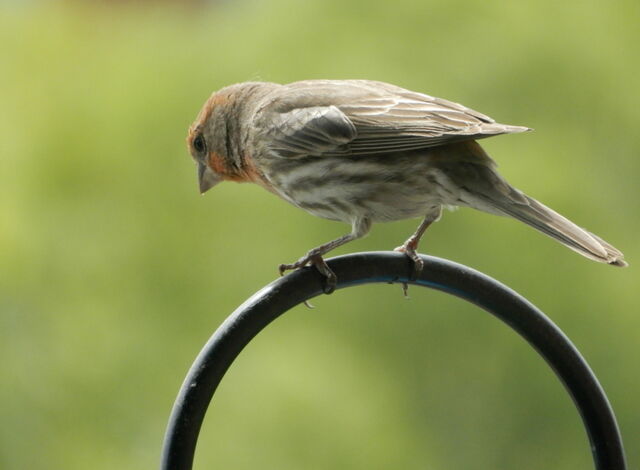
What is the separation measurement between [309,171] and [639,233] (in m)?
2.45

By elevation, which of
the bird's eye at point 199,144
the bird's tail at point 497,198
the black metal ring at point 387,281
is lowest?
the black metal ring at point 387,281

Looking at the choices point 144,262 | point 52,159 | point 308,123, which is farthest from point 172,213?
point 308,123

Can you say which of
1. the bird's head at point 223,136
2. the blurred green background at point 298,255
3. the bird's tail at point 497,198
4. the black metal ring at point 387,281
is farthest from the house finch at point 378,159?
the blurred green background at point 298,255

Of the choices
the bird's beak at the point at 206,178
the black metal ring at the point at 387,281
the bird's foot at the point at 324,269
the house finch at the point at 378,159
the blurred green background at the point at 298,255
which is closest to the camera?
the black metal ring at the point at 387,281

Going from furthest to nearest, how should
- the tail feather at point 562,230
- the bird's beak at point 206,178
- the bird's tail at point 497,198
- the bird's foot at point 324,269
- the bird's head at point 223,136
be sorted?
the bird's beak at point 206,178 < the bird's head at point 223,136 < the bird's tail at point 497,198 < the tail feather at point 562,230 < the bird's foot at point 324,269

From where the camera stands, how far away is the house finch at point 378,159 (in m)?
3.16

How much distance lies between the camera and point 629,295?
495cm

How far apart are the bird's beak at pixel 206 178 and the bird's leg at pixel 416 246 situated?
3.08 ft

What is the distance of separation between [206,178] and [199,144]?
14 cm

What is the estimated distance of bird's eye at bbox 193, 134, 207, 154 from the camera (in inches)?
150

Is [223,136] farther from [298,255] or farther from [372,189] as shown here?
[298,255]

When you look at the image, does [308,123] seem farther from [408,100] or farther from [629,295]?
[629,295]

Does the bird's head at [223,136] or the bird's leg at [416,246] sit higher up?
the bird's head at [223,136]

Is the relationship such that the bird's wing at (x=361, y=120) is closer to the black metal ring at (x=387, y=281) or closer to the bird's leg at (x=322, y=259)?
the bird's leg at (x=322, y=259)
